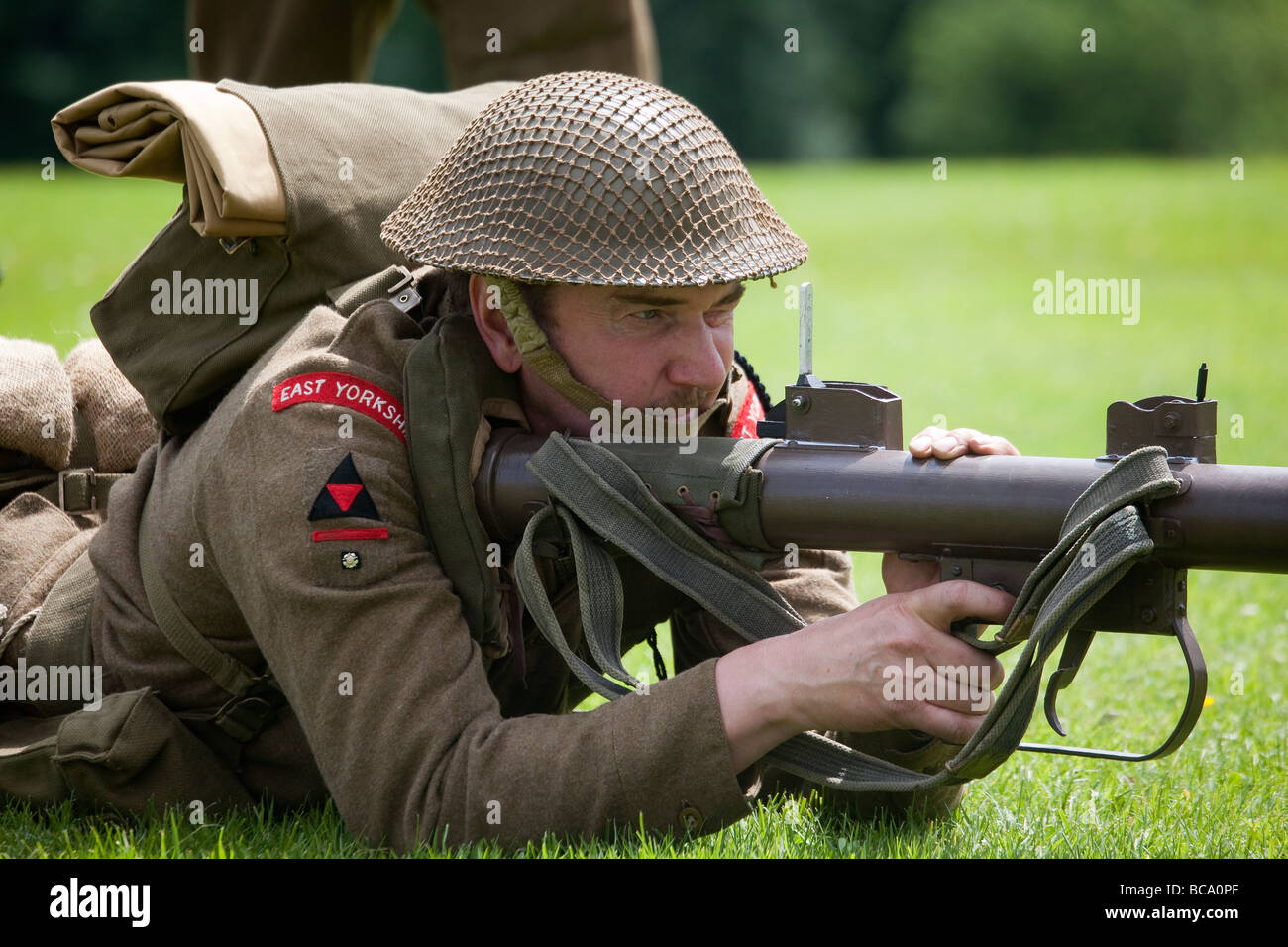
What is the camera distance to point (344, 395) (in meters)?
3.21

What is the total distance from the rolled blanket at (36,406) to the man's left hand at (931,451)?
2.40 meters

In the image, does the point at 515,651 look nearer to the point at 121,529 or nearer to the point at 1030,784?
the point at 121,529

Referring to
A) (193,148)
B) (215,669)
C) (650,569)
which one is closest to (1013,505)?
(650,569)

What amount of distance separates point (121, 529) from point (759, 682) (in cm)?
171

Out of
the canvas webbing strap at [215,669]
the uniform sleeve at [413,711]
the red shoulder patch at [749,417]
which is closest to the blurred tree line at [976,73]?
the red shoulder patch at [749,417]

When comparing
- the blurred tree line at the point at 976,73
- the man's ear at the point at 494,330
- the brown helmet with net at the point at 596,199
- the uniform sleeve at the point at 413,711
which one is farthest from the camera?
the blurred tree line at the point at 976,73

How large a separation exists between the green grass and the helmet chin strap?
3.12 feet

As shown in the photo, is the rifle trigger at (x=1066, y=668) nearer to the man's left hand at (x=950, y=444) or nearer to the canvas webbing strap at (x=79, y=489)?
the man's left hand at (x=950, y=444)

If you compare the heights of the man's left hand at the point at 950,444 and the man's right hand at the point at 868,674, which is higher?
the man's left hand at the point at 950,444

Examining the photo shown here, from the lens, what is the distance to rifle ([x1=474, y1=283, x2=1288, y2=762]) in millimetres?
2627

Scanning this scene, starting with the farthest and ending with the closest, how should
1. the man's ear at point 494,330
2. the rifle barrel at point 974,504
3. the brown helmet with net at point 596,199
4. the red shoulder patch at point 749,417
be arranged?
1. the red shoulder patch at point 749,417
2. the man's ear at point 494,330
3. the brown helmet with net at point 596,199
4. the rifle barrel at point 974,504

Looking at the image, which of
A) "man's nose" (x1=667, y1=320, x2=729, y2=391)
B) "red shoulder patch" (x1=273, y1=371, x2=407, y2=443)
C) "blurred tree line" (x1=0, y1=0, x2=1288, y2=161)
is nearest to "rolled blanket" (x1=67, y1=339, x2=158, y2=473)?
"red shoulder patch" (x1=273, y1=371, x2=407, y2=443)

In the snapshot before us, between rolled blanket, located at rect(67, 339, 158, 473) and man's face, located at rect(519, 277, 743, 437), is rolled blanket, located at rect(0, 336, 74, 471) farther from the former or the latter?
man's face, located at rect(519, 277, 743, 437)

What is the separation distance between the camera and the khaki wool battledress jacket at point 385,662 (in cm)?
300
